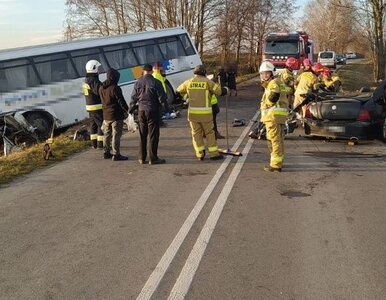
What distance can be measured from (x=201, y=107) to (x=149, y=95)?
94 centimetres

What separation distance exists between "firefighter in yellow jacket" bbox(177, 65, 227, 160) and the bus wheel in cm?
584

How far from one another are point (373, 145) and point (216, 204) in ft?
17.7

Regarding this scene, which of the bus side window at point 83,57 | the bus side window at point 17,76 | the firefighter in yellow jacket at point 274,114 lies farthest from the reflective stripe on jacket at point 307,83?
the bus side window at point 17,76

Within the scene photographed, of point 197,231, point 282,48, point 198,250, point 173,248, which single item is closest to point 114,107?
point 197,231

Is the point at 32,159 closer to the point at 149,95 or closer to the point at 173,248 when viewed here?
the point at 149,95

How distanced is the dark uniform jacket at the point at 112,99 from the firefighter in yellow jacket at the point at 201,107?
118cm

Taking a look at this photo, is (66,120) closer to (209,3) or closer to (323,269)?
(323,269)

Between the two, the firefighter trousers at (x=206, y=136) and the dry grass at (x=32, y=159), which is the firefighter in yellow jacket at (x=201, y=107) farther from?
the dry grass at (x=32, y=159)

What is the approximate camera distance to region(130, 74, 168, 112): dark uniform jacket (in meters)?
8.69

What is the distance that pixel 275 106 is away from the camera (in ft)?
26.3

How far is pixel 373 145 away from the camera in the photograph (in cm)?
1023

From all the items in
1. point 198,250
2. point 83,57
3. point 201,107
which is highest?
point 83,57

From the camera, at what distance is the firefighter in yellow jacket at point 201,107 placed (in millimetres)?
8750

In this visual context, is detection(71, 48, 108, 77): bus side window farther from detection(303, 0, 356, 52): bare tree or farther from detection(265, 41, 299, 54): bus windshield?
detection(303, 0, 356, 52): bare tree
